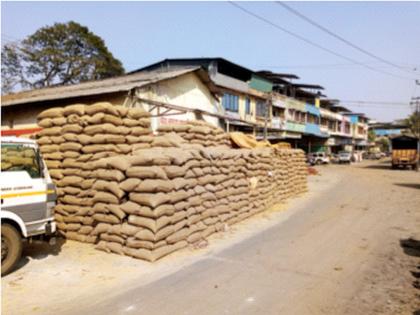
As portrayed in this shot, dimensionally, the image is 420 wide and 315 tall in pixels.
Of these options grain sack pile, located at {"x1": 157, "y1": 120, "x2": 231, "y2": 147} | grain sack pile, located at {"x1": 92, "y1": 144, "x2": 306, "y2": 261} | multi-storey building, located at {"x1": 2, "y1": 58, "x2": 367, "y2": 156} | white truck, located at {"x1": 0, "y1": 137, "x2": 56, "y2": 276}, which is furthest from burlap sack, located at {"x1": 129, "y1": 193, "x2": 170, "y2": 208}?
multi-storey building, located at {"x1": 2, "y1": 58, "x2": 367, "y2": 156}

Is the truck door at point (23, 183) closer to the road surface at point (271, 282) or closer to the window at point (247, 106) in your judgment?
the road surface at point (271, 282)

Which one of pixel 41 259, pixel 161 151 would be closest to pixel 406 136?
pixel 161 151

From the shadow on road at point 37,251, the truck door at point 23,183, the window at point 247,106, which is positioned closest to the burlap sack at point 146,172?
the truck door at point 23,183

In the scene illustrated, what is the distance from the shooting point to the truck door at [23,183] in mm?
5320

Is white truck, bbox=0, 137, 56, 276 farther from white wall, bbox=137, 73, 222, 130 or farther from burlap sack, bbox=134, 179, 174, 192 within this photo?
white wall, bbox=137, 73, 222, 130

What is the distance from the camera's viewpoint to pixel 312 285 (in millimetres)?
5000

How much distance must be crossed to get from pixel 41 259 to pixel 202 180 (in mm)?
3371

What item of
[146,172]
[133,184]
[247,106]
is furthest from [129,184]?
[247,106]

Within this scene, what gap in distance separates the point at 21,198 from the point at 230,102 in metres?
23.2

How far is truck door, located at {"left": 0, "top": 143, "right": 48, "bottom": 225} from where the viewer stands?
532cm

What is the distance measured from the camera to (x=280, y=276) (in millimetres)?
5348

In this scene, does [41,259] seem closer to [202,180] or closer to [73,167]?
[73,167]

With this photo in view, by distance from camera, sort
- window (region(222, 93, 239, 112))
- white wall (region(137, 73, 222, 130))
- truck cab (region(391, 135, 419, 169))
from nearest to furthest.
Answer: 1. white wall (region(137, 73, 222, 130))
2. window (region(222, 93, 239, 112))
3. truck cab (region(391, 135, 419, 169))

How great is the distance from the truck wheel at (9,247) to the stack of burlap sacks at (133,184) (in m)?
1.53
